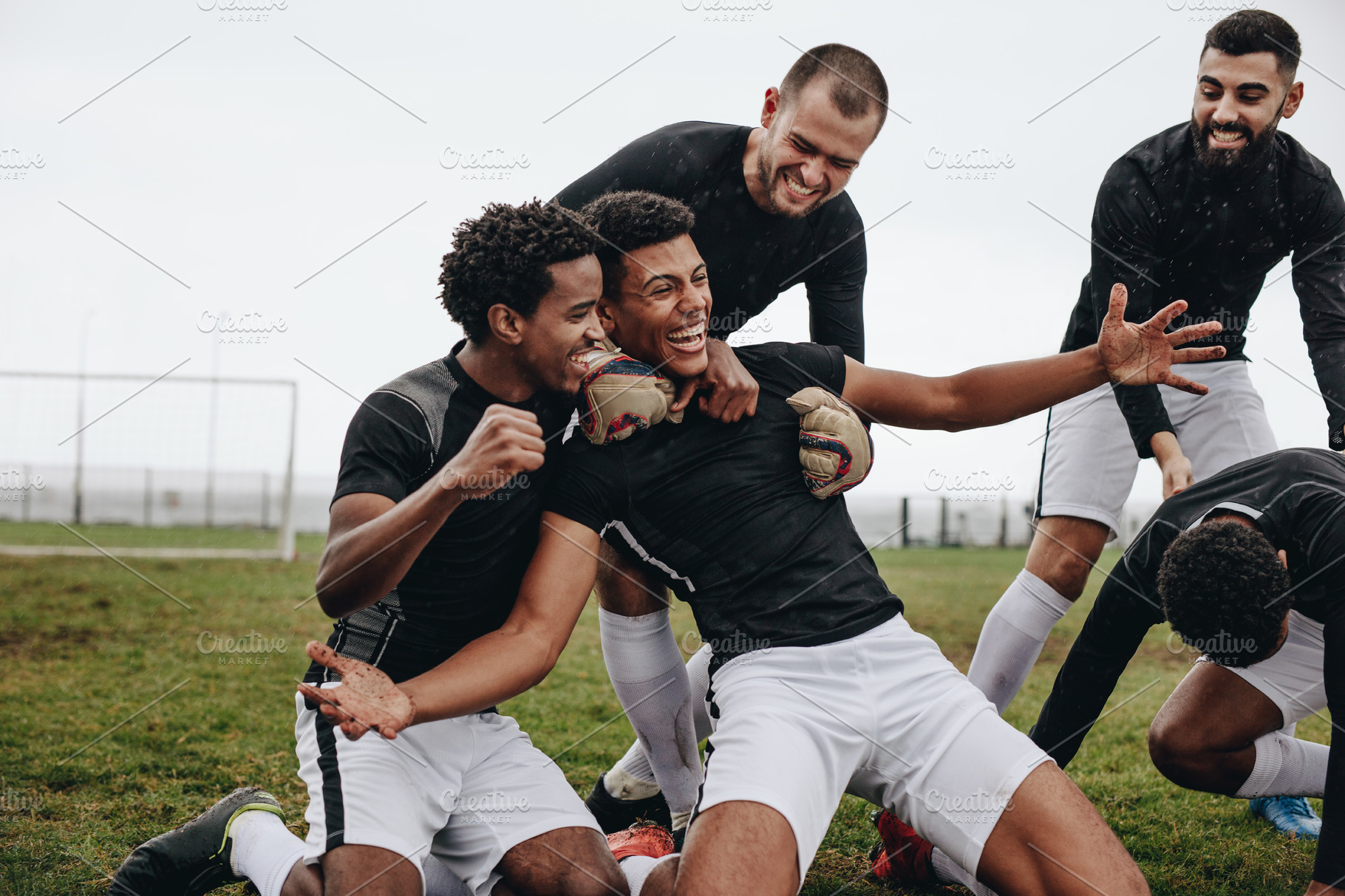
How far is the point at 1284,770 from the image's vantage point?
3.23 m

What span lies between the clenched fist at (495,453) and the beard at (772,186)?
1.44 meters

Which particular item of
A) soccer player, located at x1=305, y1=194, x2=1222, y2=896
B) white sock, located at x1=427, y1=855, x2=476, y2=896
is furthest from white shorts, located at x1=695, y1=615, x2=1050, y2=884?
white sock, located at x1=427, y1=855, x2=476, y2=896

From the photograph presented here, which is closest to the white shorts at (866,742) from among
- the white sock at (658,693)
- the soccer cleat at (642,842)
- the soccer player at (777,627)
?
the soccer player at (777,627)

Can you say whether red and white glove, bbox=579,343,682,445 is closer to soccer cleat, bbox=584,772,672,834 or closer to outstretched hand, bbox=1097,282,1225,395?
outstretched hand, bbox=1097,282,1225,395

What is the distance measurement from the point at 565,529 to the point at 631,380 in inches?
15.9

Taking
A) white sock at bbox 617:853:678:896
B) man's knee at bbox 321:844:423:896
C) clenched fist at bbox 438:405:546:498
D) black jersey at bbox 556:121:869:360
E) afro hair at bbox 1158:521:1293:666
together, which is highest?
black jersey at bbox 556:121:869:360

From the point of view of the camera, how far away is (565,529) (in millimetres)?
2555

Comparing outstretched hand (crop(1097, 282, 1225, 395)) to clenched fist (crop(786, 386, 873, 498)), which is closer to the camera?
clenched fist (crop(786, 386, 873, 498))

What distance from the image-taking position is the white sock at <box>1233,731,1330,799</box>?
10.5ft

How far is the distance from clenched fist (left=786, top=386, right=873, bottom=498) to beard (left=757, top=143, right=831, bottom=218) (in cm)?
79

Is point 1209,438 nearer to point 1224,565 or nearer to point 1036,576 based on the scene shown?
point 1036,576

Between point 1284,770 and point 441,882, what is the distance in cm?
256

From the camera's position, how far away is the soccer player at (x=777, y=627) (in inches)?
90.0

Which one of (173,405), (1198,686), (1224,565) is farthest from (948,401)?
(173,405)
